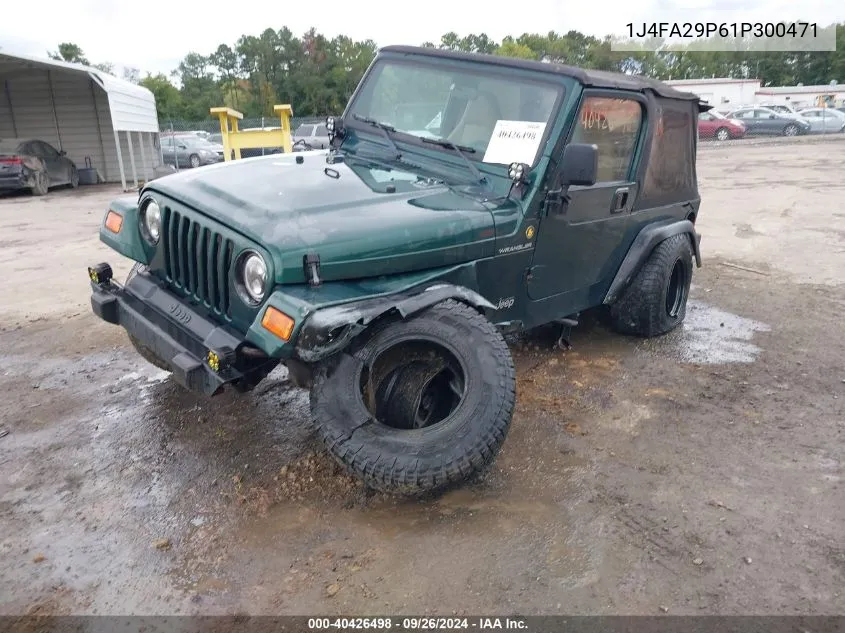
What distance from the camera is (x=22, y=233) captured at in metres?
10.0

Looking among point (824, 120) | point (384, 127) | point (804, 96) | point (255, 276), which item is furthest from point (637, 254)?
point (804, 96)

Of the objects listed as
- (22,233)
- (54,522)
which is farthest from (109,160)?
(54,522)

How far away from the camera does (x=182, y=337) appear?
3111mm

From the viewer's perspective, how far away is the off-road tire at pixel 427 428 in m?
2.80

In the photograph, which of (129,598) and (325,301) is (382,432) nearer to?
(325,301)

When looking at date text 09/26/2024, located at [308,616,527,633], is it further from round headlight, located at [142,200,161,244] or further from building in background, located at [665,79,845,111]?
building in background, located at [665,79,845,111]

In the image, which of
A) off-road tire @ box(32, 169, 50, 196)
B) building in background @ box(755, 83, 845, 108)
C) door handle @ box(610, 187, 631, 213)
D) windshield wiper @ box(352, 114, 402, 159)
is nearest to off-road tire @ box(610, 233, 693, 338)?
door handle @ box(610, 187, 631, 213)

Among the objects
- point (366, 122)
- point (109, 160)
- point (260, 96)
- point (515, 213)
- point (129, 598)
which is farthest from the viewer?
point (260, 96)

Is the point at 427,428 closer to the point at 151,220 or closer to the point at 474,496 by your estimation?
the point at 474,496

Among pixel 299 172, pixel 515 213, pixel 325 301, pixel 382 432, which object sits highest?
pixel 299 172

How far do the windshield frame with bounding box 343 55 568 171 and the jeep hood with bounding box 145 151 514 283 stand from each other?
27 centimetres

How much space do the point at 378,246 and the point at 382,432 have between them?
83 cm

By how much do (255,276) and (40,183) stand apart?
1533cm

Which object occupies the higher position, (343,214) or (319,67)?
(319,67)
